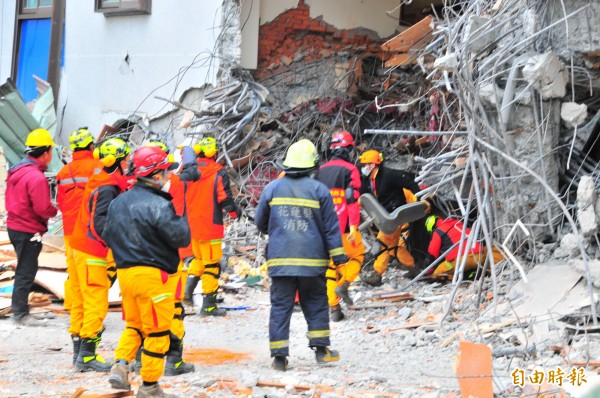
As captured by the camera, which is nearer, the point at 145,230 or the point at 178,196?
the point at 145,230

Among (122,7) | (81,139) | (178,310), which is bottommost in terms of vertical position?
(178,310)

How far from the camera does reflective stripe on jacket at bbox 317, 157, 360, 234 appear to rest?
31.5ft

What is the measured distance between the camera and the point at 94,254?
7.12m

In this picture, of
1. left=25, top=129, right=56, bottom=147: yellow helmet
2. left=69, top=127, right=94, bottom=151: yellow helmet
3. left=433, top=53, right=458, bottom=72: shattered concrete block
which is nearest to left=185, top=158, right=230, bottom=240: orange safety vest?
left=25, top=129, right=56, bottom=147: yellow helmet

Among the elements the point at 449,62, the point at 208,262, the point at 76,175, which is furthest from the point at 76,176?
the point at 449,62

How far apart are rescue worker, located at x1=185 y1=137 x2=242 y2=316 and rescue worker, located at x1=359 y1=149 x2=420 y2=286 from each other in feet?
6.04

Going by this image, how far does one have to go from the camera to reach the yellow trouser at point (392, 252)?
10.9 meters

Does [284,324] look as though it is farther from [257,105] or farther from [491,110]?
[257,105]

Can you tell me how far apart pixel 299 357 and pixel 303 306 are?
68cm

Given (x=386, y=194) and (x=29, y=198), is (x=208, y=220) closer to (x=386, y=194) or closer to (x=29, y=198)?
(x=29, y=198)

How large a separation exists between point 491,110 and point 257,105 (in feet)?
16.4

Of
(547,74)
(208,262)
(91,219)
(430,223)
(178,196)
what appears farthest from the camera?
(430,223)

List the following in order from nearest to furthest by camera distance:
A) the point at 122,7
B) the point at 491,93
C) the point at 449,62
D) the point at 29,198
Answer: the point at 449,62 < the point at 491,93 < the point at 29,198 < the point at 122,7

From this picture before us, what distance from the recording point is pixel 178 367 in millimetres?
6914
